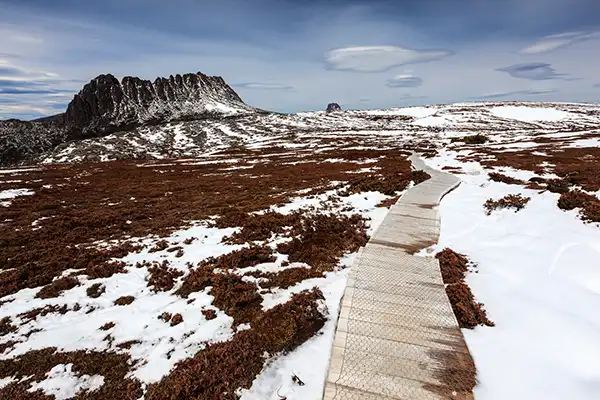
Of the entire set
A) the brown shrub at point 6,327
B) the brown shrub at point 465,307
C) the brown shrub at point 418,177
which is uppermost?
the brown shrub at point 418,177

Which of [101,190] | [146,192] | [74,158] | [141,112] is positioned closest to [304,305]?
[146,192]

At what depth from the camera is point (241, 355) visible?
25.2 feet

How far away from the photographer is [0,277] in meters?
12.2

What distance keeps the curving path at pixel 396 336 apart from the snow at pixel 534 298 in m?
0.65

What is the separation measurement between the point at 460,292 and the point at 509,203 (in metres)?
9.80

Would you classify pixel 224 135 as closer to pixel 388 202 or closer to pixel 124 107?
pixel 388 202

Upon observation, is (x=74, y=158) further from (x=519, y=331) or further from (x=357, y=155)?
(x=519, y=331)

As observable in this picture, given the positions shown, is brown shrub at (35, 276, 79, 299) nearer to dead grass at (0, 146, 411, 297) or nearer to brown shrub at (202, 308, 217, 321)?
dead grass at (0, 146, 411, 297)

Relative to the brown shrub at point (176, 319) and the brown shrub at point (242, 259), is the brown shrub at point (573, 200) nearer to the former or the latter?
the brown shrub at point (242, 259)

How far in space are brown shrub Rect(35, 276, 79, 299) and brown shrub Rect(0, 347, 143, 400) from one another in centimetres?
345

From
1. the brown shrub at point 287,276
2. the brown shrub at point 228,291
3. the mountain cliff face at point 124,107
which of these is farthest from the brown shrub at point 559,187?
the mountain cliff face at point 124,107

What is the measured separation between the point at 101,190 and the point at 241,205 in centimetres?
1817

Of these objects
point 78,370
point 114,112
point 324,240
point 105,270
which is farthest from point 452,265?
point 114,112

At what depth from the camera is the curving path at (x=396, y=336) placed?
20.9ft
